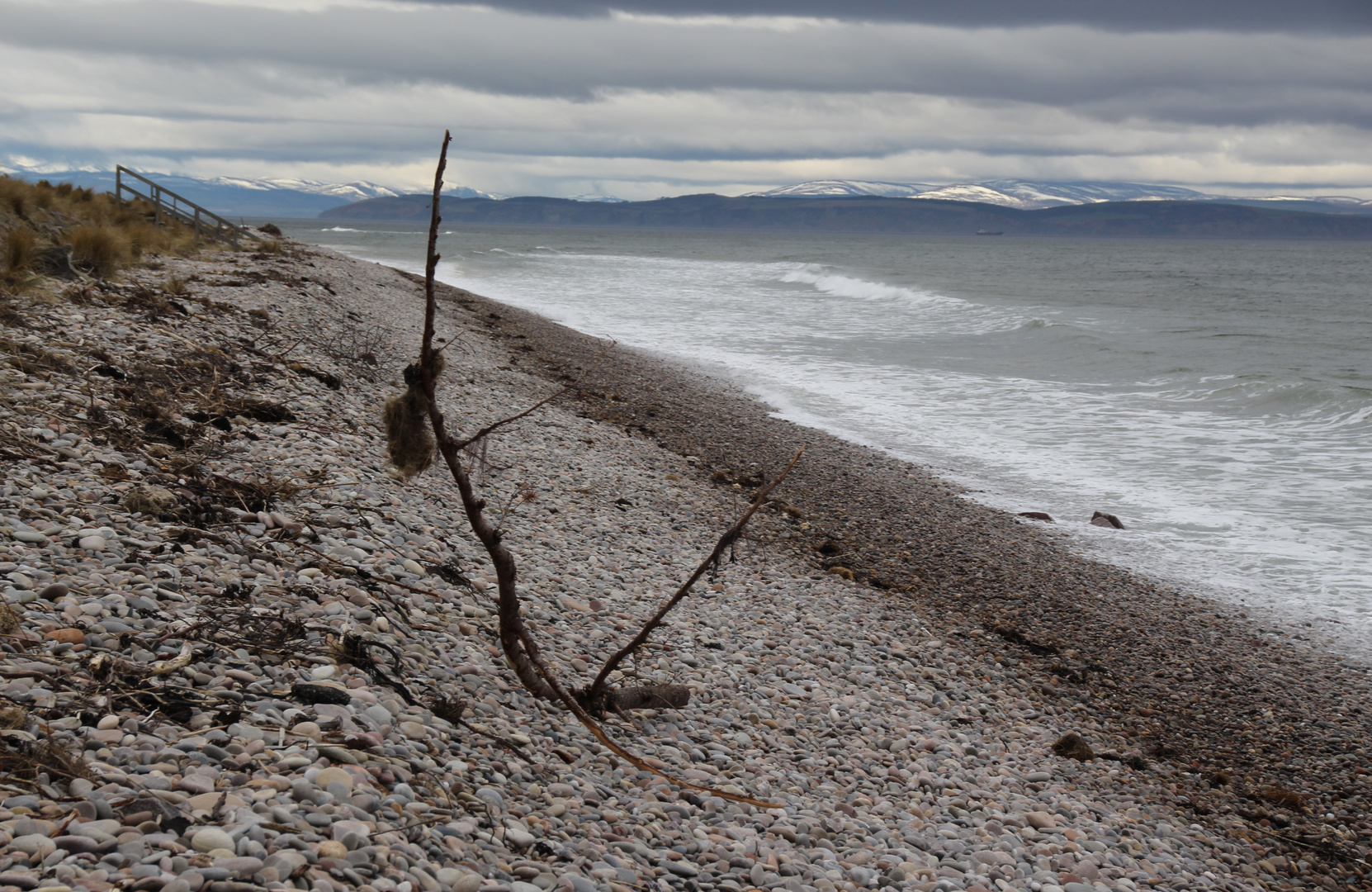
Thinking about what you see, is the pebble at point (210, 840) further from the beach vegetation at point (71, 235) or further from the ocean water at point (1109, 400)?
the ocean water at point (1109, 400)

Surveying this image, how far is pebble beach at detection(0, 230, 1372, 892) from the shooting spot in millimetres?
2748

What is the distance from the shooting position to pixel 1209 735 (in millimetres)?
5324

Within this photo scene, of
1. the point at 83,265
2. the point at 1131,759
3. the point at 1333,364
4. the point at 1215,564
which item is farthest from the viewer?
the point at 1333,364

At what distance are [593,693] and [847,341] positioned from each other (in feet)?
68.9

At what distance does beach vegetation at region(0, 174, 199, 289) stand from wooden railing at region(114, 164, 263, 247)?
0.29 meters

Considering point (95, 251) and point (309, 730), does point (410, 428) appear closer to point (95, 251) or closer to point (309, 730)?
point (309, 730)

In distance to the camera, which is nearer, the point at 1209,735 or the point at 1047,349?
the point at 1209,735

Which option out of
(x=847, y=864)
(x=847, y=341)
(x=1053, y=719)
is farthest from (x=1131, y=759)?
(x=847, y=341)

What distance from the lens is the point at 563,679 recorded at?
172 inches

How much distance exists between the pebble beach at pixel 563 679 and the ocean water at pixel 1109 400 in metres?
1.69

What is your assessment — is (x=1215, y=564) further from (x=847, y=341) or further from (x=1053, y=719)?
(x=847, y=341)

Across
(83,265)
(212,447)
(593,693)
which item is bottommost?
(593,693)

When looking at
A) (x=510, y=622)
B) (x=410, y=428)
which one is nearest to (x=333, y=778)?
(x=510, y=622)

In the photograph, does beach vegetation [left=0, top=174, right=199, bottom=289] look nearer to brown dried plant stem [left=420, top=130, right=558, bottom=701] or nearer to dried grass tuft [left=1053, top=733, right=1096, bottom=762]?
brown dried plant stem [left=420, top=130, right=558, bottom=701]
